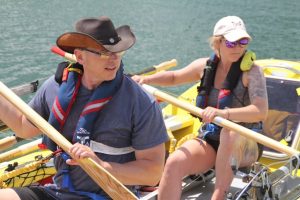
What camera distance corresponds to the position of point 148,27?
15625 mm

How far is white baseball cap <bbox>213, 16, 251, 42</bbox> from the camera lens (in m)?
3.63

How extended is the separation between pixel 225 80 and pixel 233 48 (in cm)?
24

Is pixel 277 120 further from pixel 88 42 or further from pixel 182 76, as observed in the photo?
pixel 88 42

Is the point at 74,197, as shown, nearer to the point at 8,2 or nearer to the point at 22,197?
the point at 22,197

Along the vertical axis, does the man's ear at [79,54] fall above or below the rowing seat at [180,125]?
above

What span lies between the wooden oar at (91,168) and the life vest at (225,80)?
1.55m

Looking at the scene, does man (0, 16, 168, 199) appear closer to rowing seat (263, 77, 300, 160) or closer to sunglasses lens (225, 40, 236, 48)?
sunglasses lens (225, 40, 236, 48)

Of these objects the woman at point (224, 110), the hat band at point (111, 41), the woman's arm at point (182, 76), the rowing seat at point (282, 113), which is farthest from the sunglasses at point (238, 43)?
the hat band at point (111, 41)

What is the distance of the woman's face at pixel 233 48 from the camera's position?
3.67 metres

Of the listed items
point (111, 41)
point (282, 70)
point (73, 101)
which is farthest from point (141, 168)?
point (282, 70)

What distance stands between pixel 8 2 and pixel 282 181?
50.9 ft

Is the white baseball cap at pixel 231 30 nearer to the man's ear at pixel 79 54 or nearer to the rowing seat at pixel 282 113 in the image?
the rowing seat at pixel 282 113

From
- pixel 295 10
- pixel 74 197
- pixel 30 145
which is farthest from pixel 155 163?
pixel 295 10

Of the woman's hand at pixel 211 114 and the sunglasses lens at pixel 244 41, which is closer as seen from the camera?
the woman's hand at pixel 211 114
